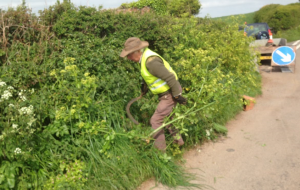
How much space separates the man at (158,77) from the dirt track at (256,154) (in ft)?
2.84

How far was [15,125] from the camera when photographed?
377 cm

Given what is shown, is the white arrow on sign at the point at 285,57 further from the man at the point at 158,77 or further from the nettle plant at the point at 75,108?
the nettle plant at the point at 75,108

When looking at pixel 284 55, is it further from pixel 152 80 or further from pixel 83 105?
pixel 83 105

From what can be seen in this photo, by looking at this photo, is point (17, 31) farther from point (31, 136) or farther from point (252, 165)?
point (252, 165)

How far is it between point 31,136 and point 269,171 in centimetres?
356

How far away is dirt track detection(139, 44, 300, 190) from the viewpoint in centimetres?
455

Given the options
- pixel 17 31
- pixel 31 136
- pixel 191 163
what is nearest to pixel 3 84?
pixel 31 136

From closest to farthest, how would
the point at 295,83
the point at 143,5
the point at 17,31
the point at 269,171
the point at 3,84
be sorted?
the point at 3,84
the point at 269,171
the point at 17,31
the point at 295,83
the point at 143,5

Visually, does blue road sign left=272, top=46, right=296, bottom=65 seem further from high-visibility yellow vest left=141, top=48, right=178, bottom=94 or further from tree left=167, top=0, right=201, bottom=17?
high-visibility yellow vest left=141, top=48, right=178, bottom=94

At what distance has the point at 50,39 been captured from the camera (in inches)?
243

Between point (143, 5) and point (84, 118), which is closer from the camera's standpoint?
point (84, 118)

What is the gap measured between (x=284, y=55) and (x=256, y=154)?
7.29 meters

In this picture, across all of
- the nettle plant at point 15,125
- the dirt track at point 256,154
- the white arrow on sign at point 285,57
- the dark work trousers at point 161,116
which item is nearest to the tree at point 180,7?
the white arrow on sign at point 285,57

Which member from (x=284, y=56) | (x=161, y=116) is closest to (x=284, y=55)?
(x=284, y=56)
